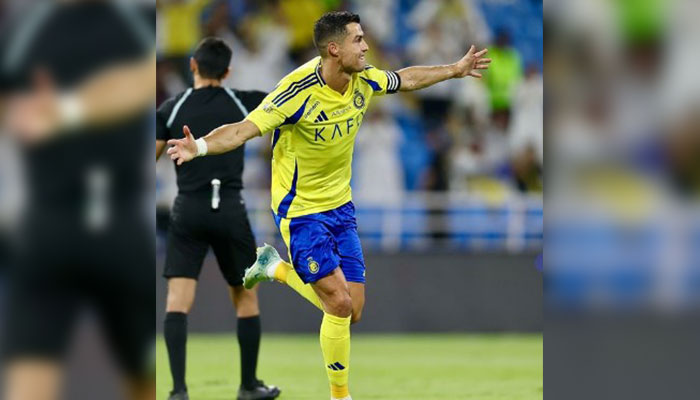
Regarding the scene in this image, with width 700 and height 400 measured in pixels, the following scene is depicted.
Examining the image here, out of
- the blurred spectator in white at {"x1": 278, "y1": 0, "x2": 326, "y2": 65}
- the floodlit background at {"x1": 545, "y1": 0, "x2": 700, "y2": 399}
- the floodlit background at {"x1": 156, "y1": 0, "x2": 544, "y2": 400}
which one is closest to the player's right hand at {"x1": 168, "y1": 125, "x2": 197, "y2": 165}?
the floodlit background at {"x1": 545, "y1": 0, "x2": 700, "y2": 399}

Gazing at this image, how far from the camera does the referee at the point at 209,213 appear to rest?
7.83m

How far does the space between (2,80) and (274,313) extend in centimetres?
1200

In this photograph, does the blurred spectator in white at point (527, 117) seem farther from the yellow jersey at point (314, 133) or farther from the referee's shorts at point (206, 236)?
the yellow jersey at point (314, 133)

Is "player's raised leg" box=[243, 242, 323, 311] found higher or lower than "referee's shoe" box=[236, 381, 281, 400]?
higher

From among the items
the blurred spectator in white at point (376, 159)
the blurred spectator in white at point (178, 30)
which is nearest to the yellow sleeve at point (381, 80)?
the blurred spectator in white at point (376, 159)

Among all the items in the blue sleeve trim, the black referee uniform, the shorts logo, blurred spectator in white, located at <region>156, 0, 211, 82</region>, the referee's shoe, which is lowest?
the referee's shoe

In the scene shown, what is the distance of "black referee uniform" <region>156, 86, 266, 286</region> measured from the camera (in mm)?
7879

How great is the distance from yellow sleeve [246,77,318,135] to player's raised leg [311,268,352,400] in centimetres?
104

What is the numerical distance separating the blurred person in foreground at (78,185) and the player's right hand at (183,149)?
9.94 ft

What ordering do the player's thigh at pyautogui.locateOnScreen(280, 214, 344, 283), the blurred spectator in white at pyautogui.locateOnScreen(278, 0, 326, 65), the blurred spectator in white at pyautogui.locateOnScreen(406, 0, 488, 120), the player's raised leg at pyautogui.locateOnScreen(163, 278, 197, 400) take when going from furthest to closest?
1. the blurred spectator in white at pyautogui.locateOnScreen(406, 0, 488, 120)
2. the blurred spectator in white at pyautogui.locateOnScreen(278, 0, 326, 65)
3. the player's raised leg at pyautogui.locateOnScreen(163, 278, 197, 400)
4. the player's thigh at pyautogui.locateOnScreen(280, 214, 344, 283)

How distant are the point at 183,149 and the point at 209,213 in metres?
2.11

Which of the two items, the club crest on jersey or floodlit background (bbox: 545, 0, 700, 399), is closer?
floodlit background (bbox: 545, 0, 700, 399)

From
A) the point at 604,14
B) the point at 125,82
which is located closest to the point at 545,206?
the point at 604,14

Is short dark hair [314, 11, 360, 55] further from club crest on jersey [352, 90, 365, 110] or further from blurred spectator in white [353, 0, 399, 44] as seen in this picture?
blurred spectator in white [353, 0, 399, 44]
